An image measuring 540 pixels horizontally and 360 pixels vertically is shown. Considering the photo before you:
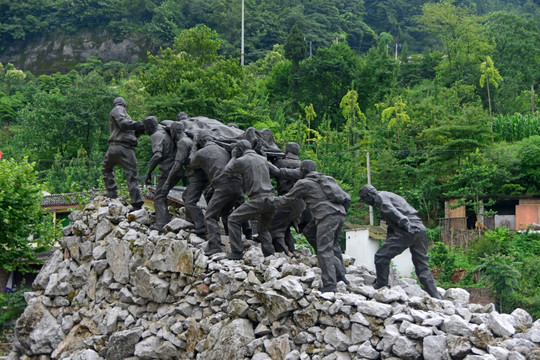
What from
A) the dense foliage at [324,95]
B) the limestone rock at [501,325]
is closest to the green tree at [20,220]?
the dense foliage at [324,95]

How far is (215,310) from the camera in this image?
13.7 metres

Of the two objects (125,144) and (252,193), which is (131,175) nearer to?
(125,144)

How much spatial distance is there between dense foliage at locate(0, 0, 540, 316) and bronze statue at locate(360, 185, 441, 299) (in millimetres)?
12254

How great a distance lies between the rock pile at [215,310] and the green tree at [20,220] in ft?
22.5

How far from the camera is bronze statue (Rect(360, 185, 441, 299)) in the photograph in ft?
44.2

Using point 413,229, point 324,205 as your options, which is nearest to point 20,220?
point 324,205

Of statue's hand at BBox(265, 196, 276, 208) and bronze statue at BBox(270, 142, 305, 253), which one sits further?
bronze statue at BBox(270, 142, 305, 253)

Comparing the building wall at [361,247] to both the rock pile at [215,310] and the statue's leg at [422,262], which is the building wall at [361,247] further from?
the statue's leg at [422,262]

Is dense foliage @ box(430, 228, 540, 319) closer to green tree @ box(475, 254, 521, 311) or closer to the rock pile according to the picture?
green tree @ box(475, 254, 521, 311)

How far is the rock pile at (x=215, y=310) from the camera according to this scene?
11.0 metres

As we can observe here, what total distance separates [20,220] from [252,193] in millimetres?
12902

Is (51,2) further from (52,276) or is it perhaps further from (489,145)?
(52,276)

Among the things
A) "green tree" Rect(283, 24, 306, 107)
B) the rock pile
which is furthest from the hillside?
the rock pile

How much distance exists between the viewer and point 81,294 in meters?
16.3
